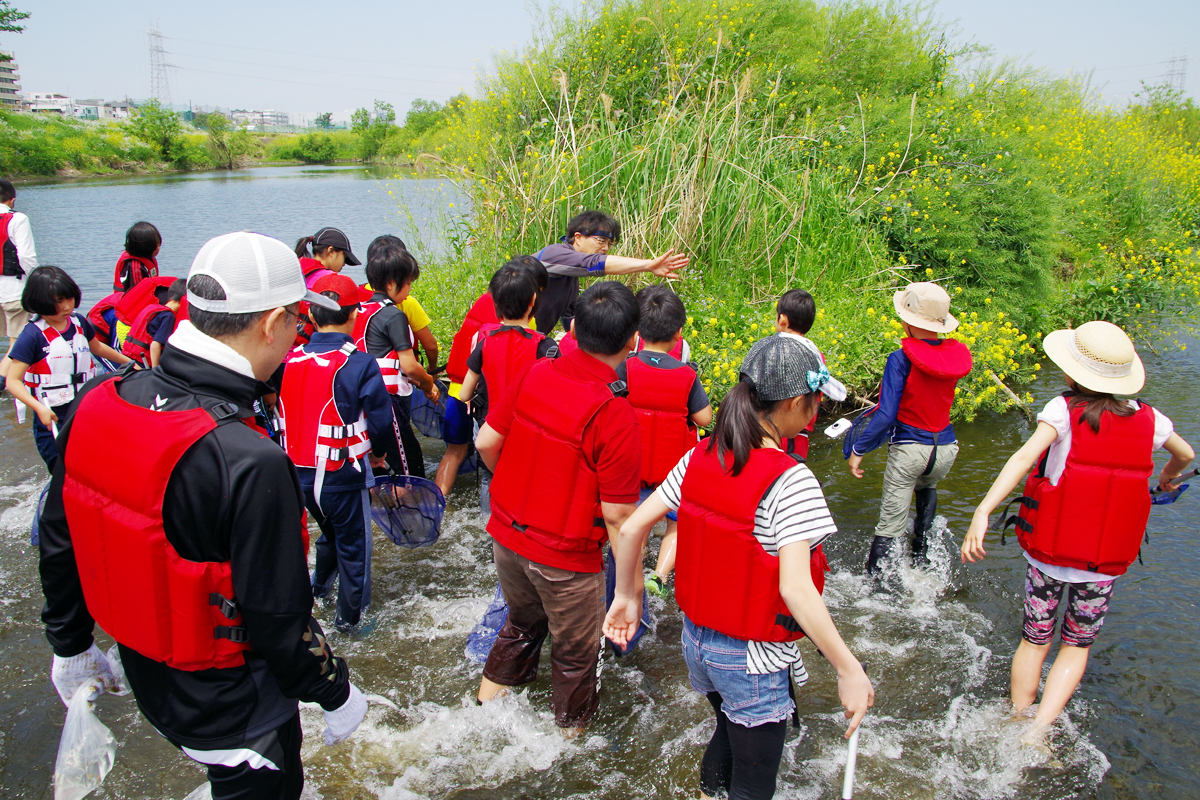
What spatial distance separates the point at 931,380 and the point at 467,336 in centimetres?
291

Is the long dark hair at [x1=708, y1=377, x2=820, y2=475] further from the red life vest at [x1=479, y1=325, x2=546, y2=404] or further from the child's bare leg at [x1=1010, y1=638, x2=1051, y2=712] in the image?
the child's bare leg at [x1=1010, y1=638, x2=1051, y2=712]

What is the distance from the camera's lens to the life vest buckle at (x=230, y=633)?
5.54 feet

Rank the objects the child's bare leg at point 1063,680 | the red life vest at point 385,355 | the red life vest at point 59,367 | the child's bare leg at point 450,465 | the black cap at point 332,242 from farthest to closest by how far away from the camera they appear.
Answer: the child's bare leg at point 450,465
the black cap at point 332,242
the red life vest at point 385,355
the red life vest at point 59,367
the child's bare leg at point 1063,680

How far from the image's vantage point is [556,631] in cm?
296

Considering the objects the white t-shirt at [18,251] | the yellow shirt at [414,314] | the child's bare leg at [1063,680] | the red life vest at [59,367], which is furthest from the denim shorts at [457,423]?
the white t-shirt at [18,251]

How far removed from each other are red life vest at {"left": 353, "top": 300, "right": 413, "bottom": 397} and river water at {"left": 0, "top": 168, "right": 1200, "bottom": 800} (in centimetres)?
112

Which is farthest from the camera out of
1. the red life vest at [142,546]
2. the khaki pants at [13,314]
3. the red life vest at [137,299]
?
the khaki pants at [13,314]

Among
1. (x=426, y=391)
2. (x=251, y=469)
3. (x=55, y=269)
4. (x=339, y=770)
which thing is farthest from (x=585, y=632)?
(x=55, y=269)

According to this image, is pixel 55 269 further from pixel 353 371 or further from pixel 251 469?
pixel 251 469

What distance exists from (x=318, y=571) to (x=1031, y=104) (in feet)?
42.5

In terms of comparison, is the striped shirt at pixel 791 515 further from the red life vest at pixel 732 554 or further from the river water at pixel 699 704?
the river water at pixel 699 704

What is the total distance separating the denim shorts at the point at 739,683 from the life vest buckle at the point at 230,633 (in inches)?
51.9

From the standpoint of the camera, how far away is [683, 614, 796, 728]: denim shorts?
7.12 feet

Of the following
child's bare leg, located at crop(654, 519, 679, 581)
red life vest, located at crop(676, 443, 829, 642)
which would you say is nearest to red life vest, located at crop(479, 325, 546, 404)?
child's bare leg, located at crop(654, 519, 679, 581)
